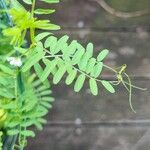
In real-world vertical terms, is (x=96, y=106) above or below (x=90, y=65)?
below

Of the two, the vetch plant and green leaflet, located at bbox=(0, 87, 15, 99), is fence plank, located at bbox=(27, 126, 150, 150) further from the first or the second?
green leaflet, located at bbox=(0, 87, 15, 99)

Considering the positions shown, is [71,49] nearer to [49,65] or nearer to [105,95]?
[49,65]

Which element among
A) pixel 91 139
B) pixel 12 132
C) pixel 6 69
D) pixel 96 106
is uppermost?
pixel 6 69

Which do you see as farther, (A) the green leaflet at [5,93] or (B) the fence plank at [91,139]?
(B) the fence plank at [91,139]

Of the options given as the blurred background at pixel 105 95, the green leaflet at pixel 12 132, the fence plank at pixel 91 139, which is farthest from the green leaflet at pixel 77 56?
the fence plank at pixel 91 139

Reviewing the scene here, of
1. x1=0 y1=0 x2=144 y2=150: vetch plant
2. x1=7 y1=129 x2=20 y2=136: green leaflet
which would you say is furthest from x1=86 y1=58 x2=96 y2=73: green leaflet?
x1=7 y1=129 x2=20 y2=136: green leaflet

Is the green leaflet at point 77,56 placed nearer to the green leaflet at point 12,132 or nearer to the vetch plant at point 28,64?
the vetch plant at point 28,64

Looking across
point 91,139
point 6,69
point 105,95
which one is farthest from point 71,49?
point 91,139
